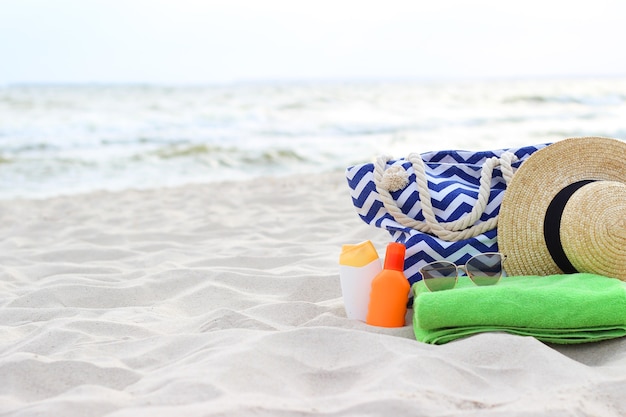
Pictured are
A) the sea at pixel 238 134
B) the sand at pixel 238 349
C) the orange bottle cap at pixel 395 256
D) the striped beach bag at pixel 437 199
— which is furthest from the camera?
the sea at pixel 238 134

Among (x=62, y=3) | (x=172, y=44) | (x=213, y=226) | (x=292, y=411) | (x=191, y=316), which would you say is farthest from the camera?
(x=172, y=44)

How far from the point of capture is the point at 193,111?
18.5 m

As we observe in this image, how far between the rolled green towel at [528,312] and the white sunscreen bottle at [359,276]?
333mm

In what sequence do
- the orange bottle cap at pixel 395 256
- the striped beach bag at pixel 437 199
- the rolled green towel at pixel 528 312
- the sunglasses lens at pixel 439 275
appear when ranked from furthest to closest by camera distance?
the striped beach bag at pixel 437 199
the orange bottle cap at pixel 395 256
the sunglasses lens at pixel 439 275
the rolled green towel at pixel 528 312

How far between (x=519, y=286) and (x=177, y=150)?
8.98 meters

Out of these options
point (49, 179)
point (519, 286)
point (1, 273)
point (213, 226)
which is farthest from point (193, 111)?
point (519, 286)

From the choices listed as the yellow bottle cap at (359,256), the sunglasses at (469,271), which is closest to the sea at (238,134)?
the yellow bottle cap at (359,256)

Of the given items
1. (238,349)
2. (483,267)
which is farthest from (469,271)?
(238,349)

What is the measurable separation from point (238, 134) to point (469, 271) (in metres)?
11.6

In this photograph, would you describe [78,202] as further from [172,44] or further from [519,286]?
[172,44]

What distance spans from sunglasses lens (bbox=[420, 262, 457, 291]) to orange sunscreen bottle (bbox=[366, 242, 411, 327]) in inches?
4.3

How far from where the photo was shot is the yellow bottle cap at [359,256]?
2.53 metres

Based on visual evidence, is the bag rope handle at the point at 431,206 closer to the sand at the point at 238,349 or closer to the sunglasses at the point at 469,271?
the sunglasses at the point at 469,271

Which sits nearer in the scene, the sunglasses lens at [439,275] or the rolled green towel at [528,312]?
the rolled green towel at [528,312]
